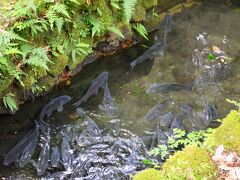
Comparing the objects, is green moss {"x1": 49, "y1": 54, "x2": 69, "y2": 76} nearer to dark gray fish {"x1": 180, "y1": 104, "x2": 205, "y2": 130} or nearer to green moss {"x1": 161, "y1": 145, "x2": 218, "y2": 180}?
Result: dark gray fish {"x1": 180, "y1": 104, "x2": 205, "y2": 130}

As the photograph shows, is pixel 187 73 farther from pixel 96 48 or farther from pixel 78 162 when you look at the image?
pixel 78 162

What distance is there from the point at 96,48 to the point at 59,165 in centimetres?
347

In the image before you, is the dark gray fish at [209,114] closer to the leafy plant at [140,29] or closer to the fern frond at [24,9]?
the leafy plant at [140,29]

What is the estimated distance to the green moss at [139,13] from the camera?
9680mm

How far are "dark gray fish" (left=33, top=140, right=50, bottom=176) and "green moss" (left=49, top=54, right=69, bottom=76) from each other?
1.74m

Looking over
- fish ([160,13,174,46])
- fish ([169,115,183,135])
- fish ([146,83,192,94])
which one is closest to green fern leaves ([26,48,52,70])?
Result: fish ([146,83,192,94])

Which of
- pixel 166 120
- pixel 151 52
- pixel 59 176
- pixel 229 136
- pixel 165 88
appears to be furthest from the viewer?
pixel 151 52

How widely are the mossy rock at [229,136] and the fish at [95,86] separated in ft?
12.4

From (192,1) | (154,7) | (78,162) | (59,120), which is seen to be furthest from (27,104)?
(192,1)

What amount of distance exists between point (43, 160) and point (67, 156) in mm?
455

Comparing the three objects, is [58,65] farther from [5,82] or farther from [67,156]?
[67,156]

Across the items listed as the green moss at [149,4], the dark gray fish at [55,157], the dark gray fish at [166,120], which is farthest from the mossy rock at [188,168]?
the green moss at [149,4]

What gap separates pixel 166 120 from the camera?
7.92 meters

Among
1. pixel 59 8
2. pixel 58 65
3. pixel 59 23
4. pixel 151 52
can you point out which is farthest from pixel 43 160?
pixel 151 52
